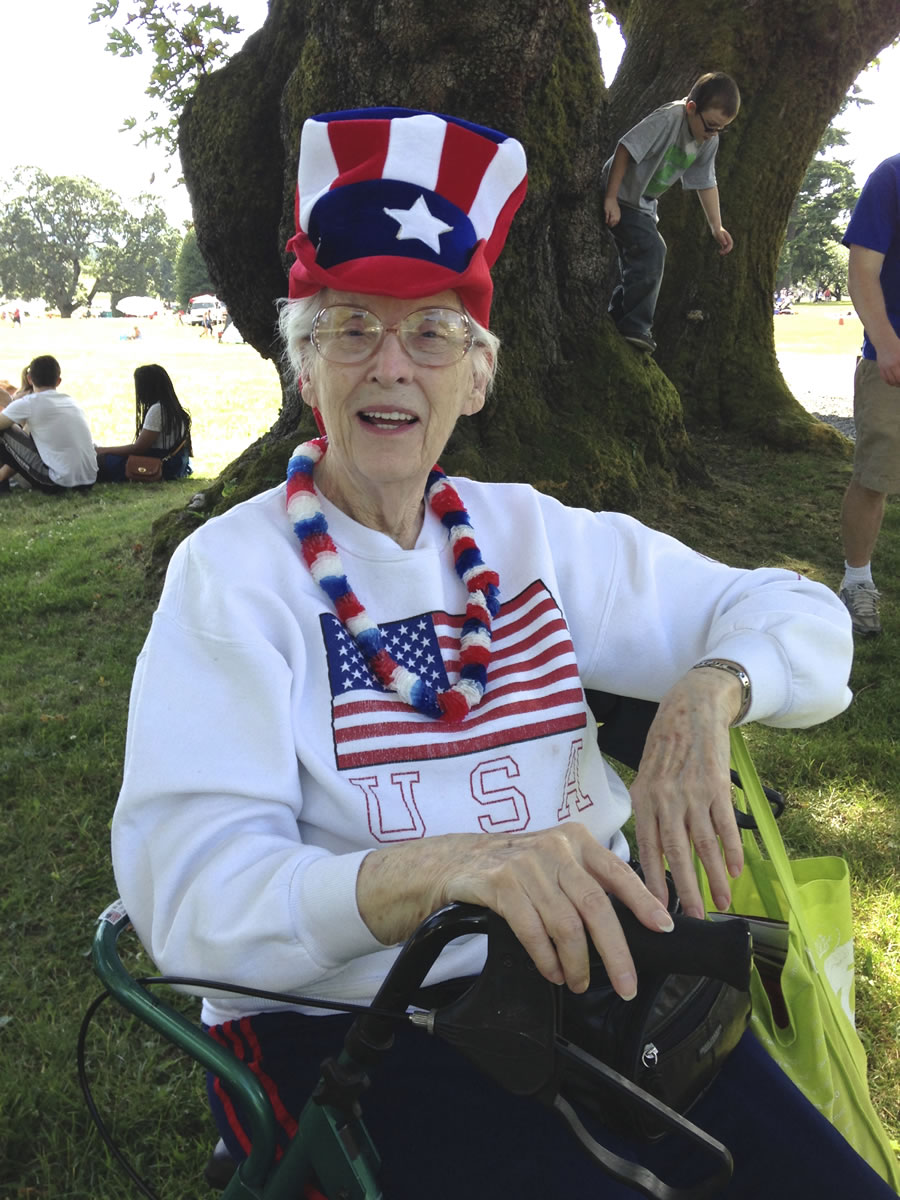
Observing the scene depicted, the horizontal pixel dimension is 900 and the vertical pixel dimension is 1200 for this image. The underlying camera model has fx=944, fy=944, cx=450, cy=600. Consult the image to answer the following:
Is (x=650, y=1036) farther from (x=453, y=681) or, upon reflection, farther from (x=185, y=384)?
(x=185, y=384)

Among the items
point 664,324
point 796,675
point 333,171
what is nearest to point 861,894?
point 796,675

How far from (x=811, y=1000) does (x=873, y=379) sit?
3624mm

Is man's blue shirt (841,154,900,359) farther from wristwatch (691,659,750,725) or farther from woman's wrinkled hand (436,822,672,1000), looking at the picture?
woman's wrinkled hand (436,822,672,1000)

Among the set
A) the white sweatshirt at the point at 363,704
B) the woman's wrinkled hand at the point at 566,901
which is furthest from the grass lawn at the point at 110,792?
the woman's wrinkled hand at the point at 566,901

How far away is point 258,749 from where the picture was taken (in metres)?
1.42

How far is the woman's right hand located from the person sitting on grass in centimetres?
856

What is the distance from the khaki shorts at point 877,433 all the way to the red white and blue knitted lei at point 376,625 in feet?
10.3

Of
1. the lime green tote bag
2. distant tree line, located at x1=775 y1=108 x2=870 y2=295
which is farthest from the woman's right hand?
distant tree line, located at x1=775 y1=108 x2=870 y2=295

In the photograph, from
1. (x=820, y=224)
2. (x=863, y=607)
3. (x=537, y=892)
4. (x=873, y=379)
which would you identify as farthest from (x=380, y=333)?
(x=820, y=224)

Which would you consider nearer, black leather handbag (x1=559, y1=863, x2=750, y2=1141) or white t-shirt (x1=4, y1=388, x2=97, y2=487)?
black leather handbag (x1=559, y1=863, x2=750, y2=1141)

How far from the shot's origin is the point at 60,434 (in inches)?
335

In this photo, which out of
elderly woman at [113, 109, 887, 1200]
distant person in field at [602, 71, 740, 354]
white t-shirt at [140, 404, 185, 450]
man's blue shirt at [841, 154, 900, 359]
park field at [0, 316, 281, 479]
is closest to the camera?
elderly woman at [113, 109, 887, 1200]

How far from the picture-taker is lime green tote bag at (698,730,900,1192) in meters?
1.47

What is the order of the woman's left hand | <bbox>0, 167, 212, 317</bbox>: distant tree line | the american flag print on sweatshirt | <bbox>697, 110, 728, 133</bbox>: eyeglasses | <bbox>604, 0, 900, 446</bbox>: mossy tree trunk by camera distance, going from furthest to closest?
<bbox>0, 167, 212, 317</bbox>: distant tree line
<bbox>604, 0, 900, 446</bbox>: mossy tree trunk
<bbox>697, 110, 728, 133</bbox>: eyeglasses
the american flag print on sweatshirt
the woman's left hand
